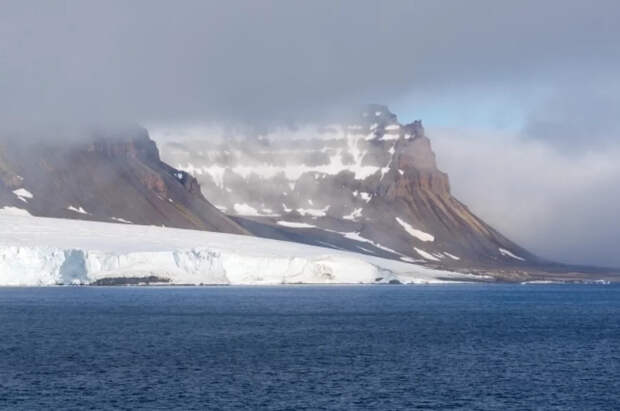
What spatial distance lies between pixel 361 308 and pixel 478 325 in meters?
20.7

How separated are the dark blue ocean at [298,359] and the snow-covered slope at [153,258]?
2467 cm

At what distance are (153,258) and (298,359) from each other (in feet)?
229

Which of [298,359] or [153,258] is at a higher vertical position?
[153,258]

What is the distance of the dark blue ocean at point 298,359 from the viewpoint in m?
42.1

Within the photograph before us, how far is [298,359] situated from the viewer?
5403cm

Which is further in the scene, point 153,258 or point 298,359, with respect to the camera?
point 153,258

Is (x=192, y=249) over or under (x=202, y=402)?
over

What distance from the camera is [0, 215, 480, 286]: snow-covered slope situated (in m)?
118

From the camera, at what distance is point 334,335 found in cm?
6756

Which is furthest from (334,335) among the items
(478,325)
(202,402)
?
(202,402)

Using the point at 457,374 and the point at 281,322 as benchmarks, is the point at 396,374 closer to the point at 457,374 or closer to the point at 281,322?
the point at 457,374

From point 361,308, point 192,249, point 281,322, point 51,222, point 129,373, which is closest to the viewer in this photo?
point 129,373

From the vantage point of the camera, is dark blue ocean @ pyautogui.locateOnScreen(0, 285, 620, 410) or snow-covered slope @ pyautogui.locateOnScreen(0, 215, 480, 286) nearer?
dark blue ocean @ pyautogui.locateOnScreen(0, 285, 620, 410)

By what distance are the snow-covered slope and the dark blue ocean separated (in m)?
24.7
